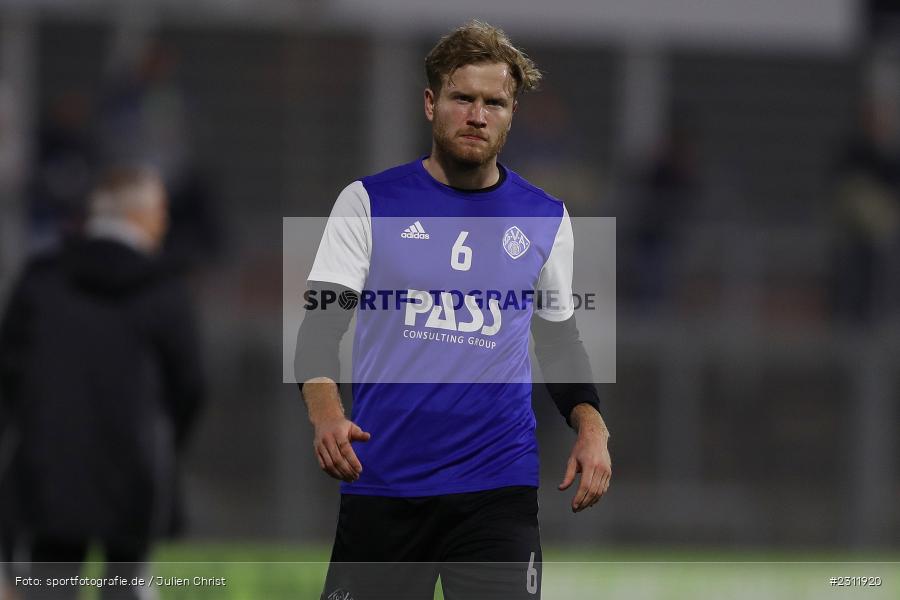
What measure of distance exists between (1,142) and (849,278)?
23.0 feet

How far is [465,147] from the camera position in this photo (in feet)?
12.6

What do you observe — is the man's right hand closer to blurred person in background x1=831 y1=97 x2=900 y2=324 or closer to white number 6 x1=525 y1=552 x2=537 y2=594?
white number 6 x1=525 y1=552 x2=537 y2=594

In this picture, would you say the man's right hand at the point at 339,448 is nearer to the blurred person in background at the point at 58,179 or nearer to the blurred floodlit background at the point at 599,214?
the blurred floodlit background at the point at 599,214

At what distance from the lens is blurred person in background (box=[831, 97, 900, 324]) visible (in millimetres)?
12914

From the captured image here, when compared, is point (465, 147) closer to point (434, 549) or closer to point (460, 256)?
point (460, 256)

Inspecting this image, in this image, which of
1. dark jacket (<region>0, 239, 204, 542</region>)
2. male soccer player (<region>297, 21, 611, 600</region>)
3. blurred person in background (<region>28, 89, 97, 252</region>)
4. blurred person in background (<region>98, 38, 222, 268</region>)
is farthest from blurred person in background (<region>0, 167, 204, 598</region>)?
blurred person in background (<region>28, 89, 97, 252</region>)

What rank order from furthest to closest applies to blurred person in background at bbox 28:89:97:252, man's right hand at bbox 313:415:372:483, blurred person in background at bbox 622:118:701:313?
1. blurred person in background at bbox 622:118:701:313
2. blurred person in background at bbox 28:89:97:252
3. man's right hand at bbox 313:415:372:483

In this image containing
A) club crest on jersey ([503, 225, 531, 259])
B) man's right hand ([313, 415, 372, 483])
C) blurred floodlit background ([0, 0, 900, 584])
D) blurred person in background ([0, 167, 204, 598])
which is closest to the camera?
man's right hand ([313, 415, 372, 483])

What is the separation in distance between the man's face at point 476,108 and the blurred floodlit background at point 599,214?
781cm

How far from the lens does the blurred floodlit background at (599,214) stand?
12.9 metres

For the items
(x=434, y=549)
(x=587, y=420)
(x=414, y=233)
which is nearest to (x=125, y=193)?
(x=414, y=233)

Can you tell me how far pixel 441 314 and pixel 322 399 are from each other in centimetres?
37

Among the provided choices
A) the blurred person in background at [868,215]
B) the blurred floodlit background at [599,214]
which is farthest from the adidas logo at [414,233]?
the blurred person in background at [868,215]

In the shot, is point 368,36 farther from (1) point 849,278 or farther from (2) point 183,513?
(2) point 183,513
